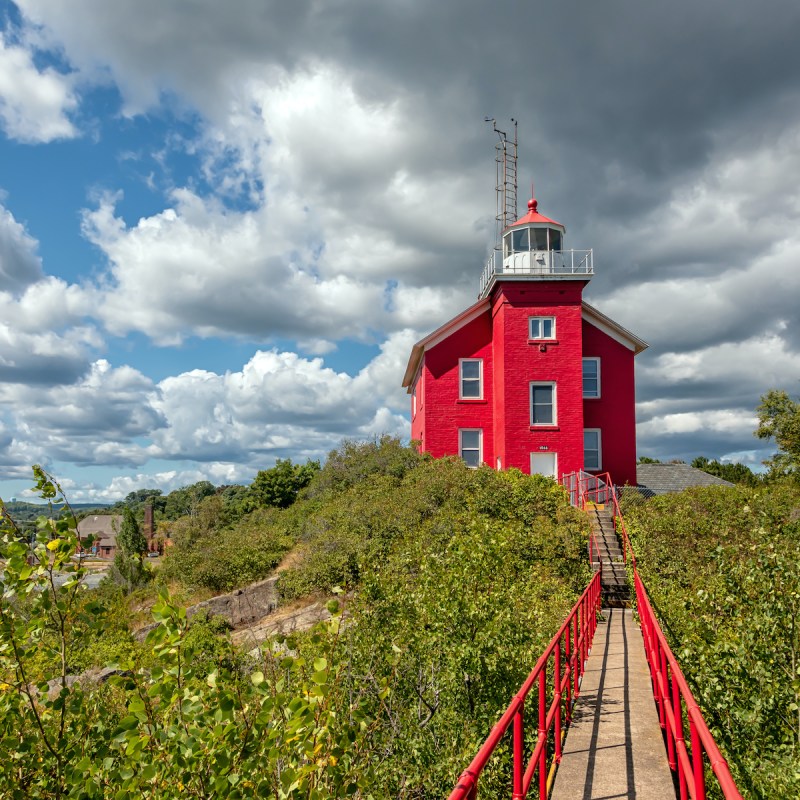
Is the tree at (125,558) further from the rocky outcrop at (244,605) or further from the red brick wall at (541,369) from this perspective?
the red brick wall at (541,369)

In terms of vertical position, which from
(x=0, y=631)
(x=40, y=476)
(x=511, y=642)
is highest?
(x=40, y=476)

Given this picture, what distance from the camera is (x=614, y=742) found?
21.7ft

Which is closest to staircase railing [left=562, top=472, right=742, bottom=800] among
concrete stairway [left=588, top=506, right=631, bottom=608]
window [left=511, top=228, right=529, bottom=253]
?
concrete stairway [left=588, top=506, right=631, bottom=608]

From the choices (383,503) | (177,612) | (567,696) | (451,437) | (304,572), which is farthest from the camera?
(451,437)

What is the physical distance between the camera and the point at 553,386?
88.7ft

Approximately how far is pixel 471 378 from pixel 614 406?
6.23 m

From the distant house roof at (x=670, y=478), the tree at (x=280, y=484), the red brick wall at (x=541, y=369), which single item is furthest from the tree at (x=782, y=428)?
the tree at (x=280, y=484)

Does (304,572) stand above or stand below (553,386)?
below

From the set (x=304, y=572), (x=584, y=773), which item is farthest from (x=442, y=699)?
(x=304, y=572)

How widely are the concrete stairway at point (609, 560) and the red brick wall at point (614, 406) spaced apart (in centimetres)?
591

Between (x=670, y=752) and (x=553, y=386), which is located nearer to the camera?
(x=670, y=752)

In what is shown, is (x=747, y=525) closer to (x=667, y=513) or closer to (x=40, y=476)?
(x=667, y=513)

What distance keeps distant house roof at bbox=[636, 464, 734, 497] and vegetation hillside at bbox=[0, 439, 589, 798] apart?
19949mm

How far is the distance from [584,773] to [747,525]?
14030mm
